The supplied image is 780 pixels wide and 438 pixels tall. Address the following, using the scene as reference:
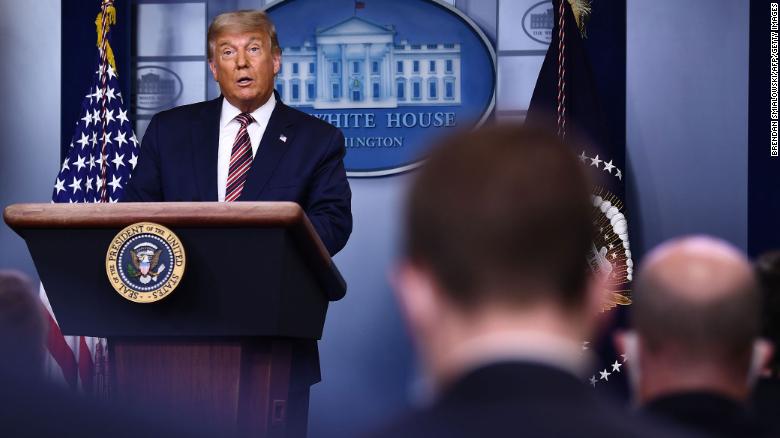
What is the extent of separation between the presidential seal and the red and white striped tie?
0.77 metres

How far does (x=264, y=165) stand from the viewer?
3.13m

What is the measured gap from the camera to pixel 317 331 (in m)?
2.70

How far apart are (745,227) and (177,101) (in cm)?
274

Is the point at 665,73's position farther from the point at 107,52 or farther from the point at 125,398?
the point at 125,398

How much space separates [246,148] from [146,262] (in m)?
0.95

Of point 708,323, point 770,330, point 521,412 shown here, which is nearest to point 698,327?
point 708,323

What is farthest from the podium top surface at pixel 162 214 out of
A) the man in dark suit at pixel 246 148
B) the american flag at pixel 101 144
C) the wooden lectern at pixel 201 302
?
the american flag at pixel 101 144

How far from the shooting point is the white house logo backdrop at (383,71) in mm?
5008

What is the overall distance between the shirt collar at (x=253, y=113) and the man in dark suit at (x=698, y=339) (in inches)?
85.5

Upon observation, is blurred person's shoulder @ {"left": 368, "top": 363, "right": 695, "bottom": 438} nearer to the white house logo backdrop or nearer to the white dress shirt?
the white dress shirt

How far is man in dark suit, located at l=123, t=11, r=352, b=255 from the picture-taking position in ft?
10.2

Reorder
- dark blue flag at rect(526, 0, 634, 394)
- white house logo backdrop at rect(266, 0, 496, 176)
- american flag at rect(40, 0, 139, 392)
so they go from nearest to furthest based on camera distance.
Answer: dark blue flag at rect(526, 0, 634, 394) → american flag at rect(40, 0, 139, 392) → white house logo backdrop at rect(266, 0, 496, 176)

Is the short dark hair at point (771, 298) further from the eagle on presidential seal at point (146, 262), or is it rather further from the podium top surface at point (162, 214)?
the eagle on presidential seal at point (146, 262)

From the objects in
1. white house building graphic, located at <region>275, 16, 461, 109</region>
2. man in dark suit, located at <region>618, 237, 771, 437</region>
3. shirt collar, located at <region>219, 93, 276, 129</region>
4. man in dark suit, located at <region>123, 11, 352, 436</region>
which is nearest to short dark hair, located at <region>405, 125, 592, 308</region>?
man in dark suit, located at <region>618, 237, 771, 437</region>
